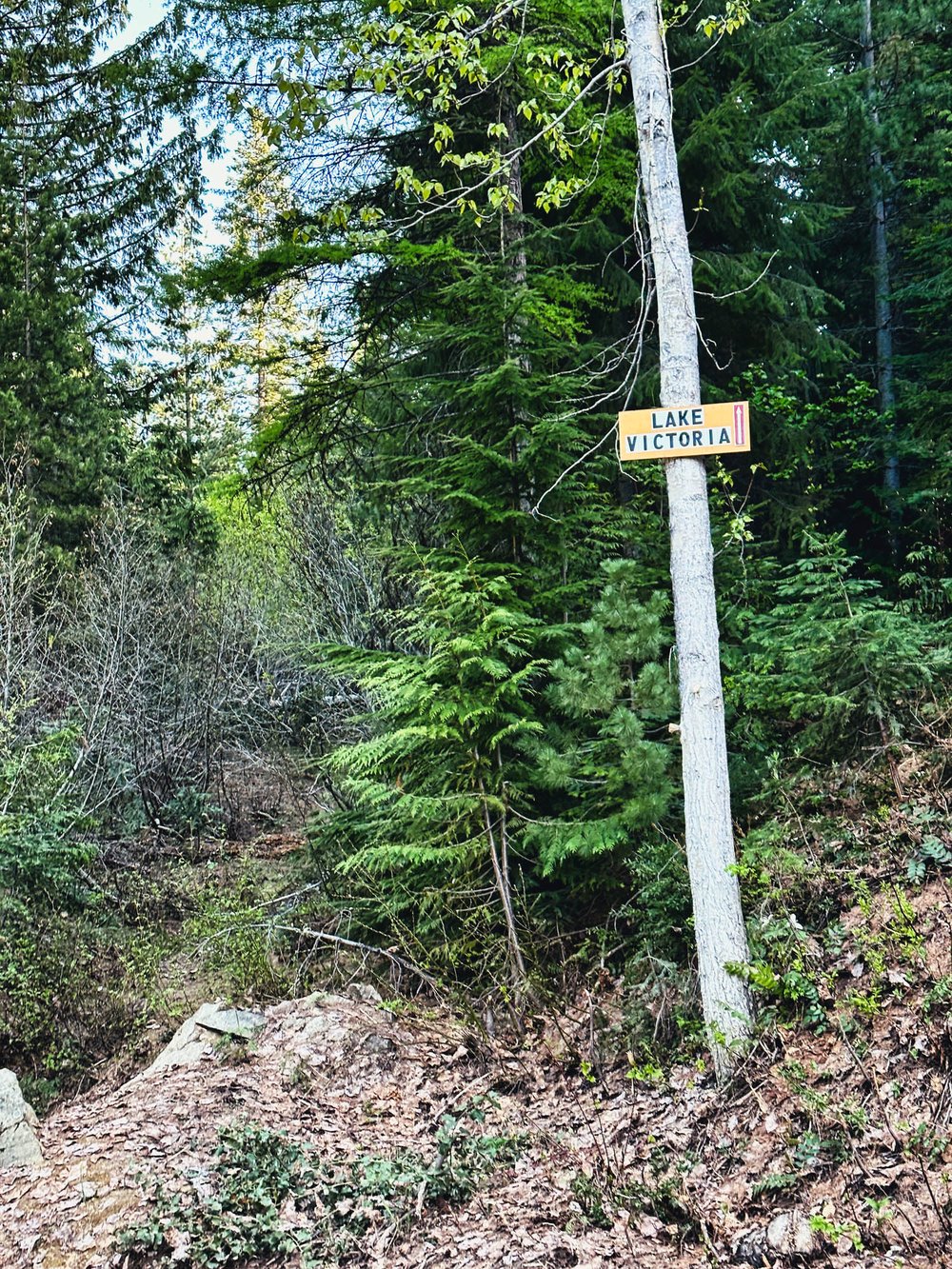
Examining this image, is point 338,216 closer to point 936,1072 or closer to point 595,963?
point 595,963

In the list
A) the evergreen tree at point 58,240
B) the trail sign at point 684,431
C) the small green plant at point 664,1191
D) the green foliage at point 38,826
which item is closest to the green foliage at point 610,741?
the trail sign at point 684,431

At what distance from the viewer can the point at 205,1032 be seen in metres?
5.63

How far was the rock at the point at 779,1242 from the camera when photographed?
3.08m

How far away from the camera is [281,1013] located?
5785mm

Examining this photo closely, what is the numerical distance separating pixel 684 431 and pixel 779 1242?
140 inches

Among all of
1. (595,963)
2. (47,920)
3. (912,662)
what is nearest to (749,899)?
(595,963)

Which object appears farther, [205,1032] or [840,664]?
[205,1032]

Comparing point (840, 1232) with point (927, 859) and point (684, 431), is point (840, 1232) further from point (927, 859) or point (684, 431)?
point (684, 431)

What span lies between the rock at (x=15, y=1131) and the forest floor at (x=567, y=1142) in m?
0.11

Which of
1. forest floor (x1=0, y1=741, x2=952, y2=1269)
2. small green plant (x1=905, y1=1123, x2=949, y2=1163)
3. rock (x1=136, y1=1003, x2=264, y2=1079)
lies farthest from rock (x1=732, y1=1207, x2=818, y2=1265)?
rock (x1=136, y1=1003, x2=264, y2=1079)

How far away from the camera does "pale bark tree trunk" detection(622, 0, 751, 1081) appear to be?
413cm

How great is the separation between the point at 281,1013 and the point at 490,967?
1560 millimetres

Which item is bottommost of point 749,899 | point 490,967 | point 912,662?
point 490,967

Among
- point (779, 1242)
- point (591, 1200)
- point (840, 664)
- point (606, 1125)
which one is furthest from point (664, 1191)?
point (840, 664)
